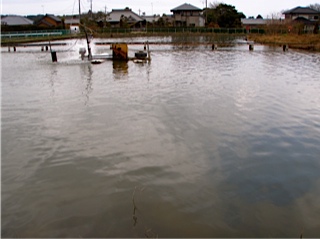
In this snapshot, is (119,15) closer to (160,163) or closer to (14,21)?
(14,21)

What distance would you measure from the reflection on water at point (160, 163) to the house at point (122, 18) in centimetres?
5597

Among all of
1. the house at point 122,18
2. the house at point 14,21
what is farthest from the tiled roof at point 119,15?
the house at point 14,21

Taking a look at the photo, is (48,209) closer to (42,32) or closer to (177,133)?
(177,133)

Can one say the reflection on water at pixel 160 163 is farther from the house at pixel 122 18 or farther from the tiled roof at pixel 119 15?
the tiled roof at pixel 119 15

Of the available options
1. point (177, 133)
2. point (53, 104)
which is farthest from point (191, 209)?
point (53, 104)

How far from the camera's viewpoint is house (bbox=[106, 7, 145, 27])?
205 feet

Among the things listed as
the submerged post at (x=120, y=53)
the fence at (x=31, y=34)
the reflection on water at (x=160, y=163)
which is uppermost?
the fence at (x=31, y=34)

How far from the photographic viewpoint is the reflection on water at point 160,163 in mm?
3666

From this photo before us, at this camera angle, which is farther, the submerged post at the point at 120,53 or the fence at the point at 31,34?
the fence at the point at 31,34

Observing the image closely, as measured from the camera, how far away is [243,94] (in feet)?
32.7

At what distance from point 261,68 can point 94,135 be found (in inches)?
484

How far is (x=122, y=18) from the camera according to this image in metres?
61.9

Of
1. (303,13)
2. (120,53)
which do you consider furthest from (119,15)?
(120,53)

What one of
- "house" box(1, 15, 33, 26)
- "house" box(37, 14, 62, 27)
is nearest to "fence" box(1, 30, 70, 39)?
"house" box(37, 14, 62, 27)
